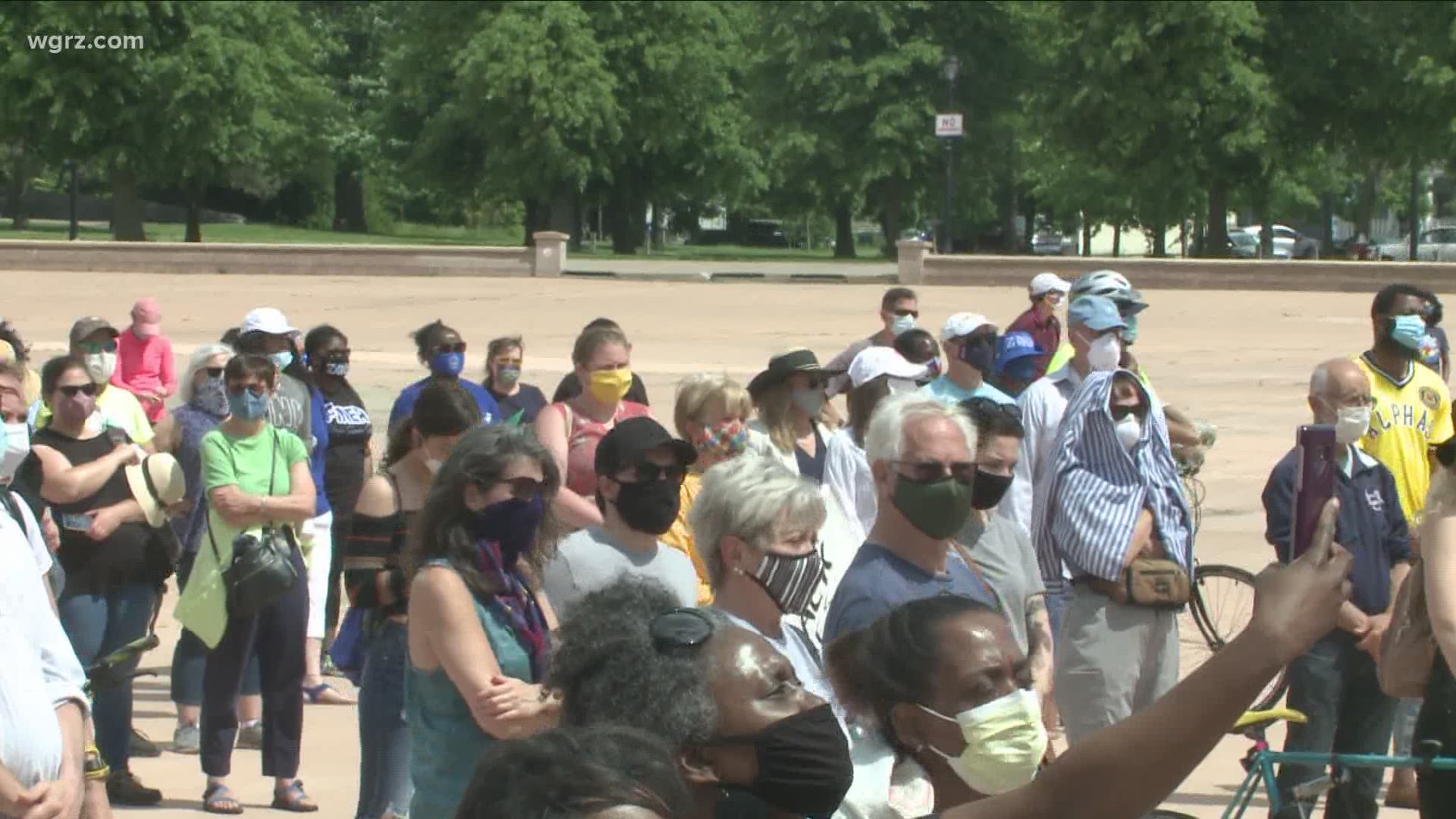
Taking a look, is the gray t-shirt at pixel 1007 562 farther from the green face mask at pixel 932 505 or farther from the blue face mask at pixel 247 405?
the blue face mask at pixel 247 405

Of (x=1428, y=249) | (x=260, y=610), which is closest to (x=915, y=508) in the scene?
(x=260, y=610)

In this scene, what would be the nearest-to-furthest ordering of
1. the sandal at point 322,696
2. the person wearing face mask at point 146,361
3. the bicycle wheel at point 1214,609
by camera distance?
the sandal at point 322,696 → the bicycle wheel at point 1214,609 → the person wearing face mask at point 146,361

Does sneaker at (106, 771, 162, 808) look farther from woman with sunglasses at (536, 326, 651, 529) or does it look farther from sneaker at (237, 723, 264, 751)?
woman with sunglasses at (536, 326, 651, 529)

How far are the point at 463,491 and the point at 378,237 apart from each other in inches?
2497

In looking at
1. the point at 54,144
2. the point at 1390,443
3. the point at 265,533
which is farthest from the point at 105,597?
the point at 54,144

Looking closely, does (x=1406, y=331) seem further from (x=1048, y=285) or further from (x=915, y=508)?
(x=1048, y=285)

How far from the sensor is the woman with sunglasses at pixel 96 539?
8.00m

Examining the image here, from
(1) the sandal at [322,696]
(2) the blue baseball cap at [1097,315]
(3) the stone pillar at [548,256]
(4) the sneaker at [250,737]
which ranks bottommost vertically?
(1) the sandal at [322,696]

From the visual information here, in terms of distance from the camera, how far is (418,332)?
10688 mm

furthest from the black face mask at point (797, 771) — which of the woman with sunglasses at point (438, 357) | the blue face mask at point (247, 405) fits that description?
the woman with sunglasses at point (438, 357)

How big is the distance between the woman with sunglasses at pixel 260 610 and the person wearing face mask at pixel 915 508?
337 centimetres

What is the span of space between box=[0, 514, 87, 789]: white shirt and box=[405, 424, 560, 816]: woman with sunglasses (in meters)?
0.83

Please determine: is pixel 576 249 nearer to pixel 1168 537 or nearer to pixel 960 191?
pixel 960 191

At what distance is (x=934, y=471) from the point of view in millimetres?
5352
